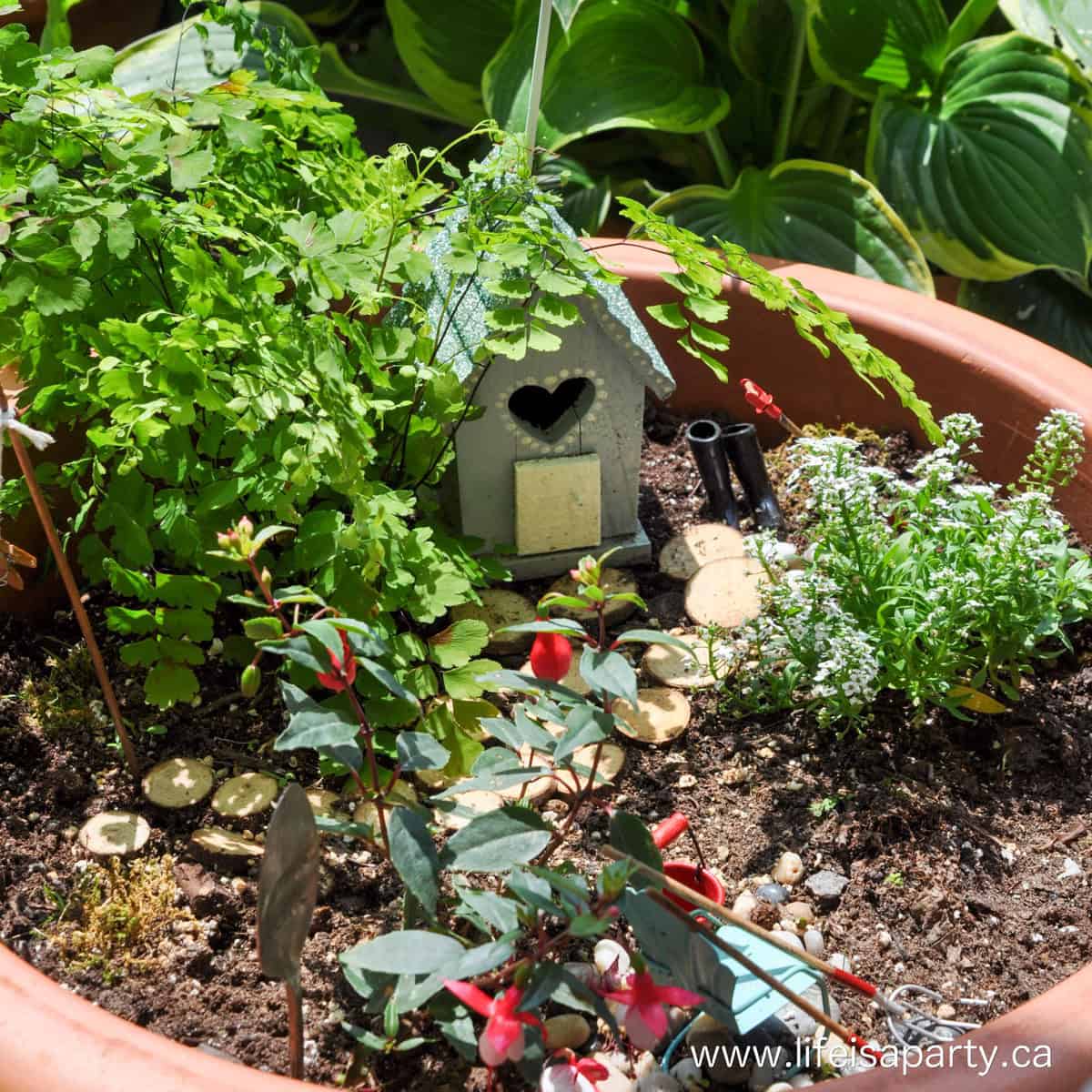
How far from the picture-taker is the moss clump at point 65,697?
1174 millimetres

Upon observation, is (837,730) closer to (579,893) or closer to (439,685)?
(439,685)

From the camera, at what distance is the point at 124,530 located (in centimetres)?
108

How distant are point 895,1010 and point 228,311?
0.75 meters

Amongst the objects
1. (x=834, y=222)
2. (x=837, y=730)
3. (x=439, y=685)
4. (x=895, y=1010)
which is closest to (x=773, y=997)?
(x=895, y=1010)

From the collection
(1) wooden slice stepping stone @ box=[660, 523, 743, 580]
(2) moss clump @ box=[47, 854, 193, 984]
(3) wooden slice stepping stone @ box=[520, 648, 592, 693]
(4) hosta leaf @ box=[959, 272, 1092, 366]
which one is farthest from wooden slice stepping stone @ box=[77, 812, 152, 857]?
(4) hosta leaf @ box=[959, 272, 1092, 366]

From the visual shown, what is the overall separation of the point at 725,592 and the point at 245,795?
545 mm

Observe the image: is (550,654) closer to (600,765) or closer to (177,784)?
(600,765)

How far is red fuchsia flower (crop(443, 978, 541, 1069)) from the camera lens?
2.30 feet

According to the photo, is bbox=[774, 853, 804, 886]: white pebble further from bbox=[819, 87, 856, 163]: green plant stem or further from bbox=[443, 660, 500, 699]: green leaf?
bbox=[819, 87, 856, 163]: green plant stem

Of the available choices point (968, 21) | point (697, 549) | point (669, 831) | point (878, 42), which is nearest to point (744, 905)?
point (669, 831)

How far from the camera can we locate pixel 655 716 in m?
1.23

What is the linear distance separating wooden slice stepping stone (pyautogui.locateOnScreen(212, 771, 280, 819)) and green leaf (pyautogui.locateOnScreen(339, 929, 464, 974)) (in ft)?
1.19

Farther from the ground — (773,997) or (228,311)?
(228,311)

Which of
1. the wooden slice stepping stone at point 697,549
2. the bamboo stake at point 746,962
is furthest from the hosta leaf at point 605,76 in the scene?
the bamboo stake at point 746,962
